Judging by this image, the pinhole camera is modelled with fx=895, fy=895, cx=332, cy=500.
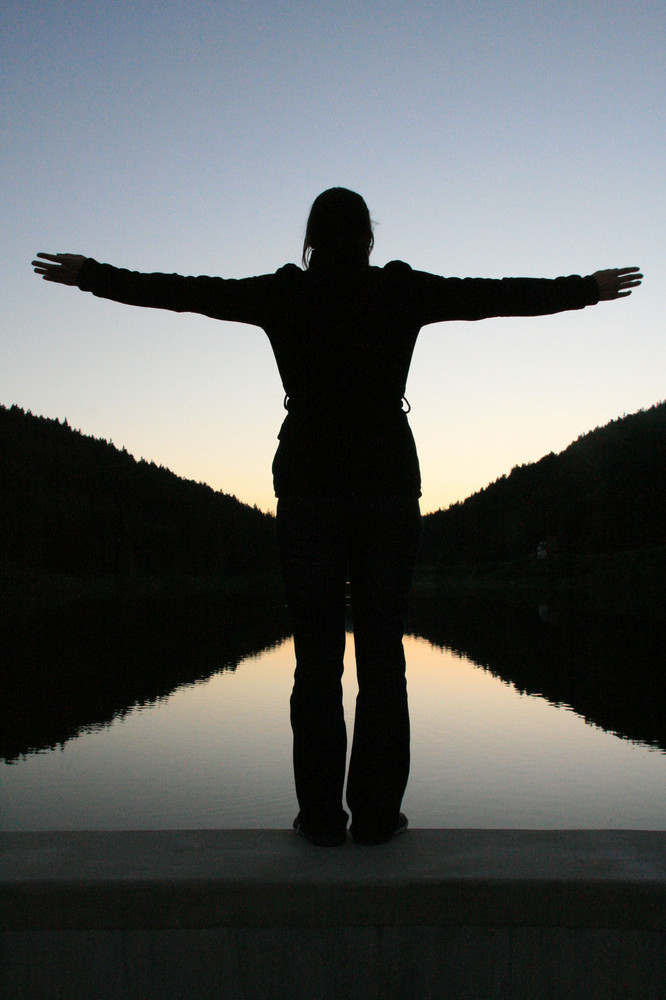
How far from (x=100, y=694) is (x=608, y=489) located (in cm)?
5396

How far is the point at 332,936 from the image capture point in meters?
1.74

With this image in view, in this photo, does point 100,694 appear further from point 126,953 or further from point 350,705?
point 126,953

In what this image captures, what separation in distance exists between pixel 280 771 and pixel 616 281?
234 inches

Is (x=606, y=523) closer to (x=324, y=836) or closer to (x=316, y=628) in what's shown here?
(x=316, y=628)

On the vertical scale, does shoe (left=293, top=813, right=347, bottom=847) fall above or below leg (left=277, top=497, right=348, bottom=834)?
below

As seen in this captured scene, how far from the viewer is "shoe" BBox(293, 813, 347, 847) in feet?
6.99

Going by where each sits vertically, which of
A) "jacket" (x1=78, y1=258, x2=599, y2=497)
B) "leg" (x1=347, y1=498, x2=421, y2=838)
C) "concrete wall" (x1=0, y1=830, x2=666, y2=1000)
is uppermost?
"jacket" (x1=78, y1=258, x2=599, y2=497)

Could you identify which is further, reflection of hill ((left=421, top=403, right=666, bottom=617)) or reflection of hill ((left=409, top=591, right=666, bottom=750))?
reflection of hill ((left=421, top=403, right=666, bottom=617))

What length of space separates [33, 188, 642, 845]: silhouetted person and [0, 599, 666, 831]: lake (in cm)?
376

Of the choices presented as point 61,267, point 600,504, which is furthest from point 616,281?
point 600,504

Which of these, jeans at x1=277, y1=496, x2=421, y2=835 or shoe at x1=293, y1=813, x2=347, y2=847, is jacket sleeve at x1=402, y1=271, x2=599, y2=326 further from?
shoe at x1=293, y1=813, x2=347, y2=847

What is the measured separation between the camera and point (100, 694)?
38.4ft

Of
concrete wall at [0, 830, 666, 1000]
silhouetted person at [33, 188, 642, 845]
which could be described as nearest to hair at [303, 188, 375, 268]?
silhouetted person at [33, 188, 642, 845]

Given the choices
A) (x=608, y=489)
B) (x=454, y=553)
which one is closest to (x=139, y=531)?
(x=608, y=489)
